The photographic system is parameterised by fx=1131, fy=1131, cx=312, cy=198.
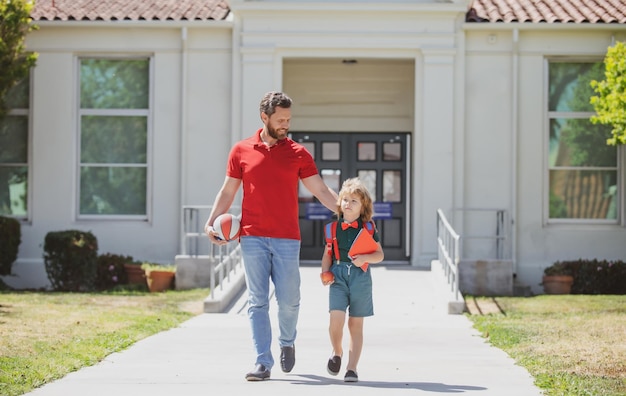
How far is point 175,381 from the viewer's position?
25.7 feet

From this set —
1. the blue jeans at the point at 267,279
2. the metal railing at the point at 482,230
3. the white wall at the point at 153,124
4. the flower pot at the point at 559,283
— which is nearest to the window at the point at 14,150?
the white wall at the point at 153,124

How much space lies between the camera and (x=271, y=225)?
793 cm

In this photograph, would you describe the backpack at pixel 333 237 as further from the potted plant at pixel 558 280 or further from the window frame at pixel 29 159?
the window frame at pixel 29 159

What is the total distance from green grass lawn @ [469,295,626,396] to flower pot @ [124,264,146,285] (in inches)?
210

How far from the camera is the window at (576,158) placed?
18.0 meters

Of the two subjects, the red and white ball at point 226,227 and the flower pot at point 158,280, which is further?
the flower pot at point 158,280

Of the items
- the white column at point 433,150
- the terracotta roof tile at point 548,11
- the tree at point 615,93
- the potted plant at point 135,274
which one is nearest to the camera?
the tree at point 615,93

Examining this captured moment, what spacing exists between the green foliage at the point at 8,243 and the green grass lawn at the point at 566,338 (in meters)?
7.31

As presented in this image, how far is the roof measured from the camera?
1770 cm

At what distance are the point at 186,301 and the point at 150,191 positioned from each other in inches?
140

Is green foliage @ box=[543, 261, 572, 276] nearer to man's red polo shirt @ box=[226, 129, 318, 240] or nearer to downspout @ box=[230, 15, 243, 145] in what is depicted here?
downspout @ box=[230, 15, 243, 145]

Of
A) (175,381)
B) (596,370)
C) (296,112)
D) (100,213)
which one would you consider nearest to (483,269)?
(296,112)

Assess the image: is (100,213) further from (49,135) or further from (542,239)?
(542,239)

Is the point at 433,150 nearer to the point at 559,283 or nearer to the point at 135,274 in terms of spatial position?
the point at 559,283
